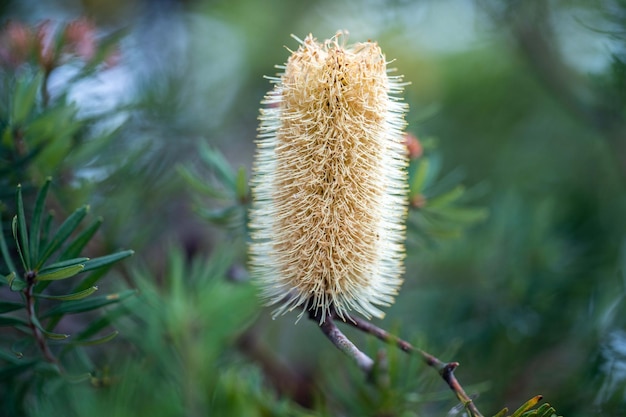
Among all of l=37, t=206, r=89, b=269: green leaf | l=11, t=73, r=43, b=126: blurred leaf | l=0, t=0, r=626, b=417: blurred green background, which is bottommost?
l=0, t=0, r=626, b=417: blurred green background

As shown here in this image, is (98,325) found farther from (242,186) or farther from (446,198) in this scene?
(446,198)

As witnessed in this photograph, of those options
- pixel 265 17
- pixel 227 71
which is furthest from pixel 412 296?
pixel 265 17

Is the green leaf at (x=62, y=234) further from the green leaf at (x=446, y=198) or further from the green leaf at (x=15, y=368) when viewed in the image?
the green leaf at (x=446, y=198)

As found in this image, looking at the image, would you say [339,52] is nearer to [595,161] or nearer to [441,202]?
[441,202]

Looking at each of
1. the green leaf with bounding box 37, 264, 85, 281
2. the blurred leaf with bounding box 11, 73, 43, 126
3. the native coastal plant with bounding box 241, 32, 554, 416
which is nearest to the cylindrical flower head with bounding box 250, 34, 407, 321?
the native coastal plant with bounding box 241, 32, 554, 416

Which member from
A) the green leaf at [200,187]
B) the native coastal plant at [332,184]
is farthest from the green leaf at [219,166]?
the native coastal plant at [332,184]

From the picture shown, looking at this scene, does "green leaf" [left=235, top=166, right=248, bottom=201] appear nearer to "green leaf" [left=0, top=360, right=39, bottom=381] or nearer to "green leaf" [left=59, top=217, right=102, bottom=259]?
"green leaf" [left=59, top=217, right=102, bottom=259]
